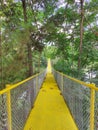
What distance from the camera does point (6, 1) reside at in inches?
327

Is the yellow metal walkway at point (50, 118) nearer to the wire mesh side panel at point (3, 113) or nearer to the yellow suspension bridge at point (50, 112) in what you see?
the yellow suspension bridge at point (50, 112)

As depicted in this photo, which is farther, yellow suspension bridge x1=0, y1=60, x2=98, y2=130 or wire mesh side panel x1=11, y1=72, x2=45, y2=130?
wire mesh side panel x1=11, y1=72, x2=45, y2=130

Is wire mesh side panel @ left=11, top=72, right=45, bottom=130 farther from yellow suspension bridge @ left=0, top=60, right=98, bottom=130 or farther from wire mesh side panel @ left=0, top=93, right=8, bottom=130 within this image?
wire mesh side panel @ left=0, top=93, right=8, bottom=130

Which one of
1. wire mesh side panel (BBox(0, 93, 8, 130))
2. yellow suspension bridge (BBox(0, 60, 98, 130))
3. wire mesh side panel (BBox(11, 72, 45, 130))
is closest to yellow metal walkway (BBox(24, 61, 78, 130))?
yellow suspension bridge (BBox(0, 60, 98, 130))

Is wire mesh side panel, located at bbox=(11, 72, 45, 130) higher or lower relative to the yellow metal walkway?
higher

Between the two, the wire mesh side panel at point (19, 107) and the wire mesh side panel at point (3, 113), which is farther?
the wire mesh side panel at point (19, 107)


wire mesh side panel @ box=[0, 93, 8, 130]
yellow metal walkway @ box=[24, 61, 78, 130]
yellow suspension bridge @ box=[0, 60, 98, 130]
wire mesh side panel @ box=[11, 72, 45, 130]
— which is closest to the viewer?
wire mesh side panel @ box=[0, 93, 8, 130]

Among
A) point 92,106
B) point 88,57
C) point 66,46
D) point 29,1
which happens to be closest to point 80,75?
point 88,57

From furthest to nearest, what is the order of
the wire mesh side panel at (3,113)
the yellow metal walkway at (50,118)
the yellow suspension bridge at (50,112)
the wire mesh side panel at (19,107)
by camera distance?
the yellow metal walkway at (50,118) < the wire mesh side panel at (19,107) < the yellow suspension bridge at (50,112) < the wire mesh side panel at (3,113)

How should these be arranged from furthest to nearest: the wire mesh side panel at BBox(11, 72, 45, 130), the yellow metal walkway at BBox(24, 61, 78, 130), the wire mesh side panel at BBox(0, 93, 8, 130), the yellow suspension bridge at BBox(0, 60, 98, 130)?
the yellow metal walkway at BBox(24, 61, 78, 130), the wire mesh side panel at BBox(11, 72, 45, 130), the yellow suspension bridge at BBox(0, 60, 98, 130), the wire mesh side panel at BBox(0, 93, 8, 130)

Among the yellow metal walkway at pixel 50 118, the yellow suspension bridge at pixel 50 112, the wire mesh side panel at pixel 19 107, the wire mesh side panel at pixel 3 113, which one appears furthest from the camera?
the yellow metal walkway at pixel 50 118

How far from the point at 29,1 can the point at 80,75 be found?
461 centimetres

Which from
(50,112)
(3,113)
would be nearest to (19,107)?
(3,113)

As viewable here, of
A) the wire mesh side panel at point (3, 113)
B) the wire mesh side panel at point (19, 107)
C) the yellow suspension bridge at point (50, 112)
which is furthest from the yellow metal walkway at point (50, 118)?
the wire mesh side panel at point (3, 113)
